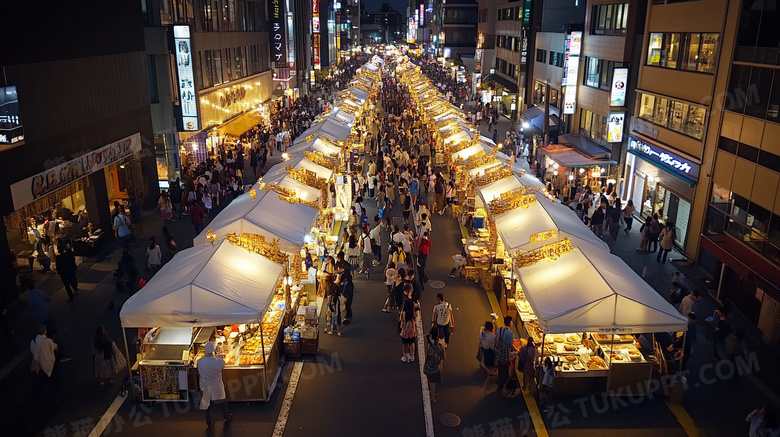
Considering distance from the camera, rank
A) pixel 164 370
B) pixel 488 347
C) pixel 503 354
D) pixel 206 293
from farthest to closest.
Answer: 1. pixel 488 347
2. pixel 503 354
3. pixel 164 370
4. pixel 206 293

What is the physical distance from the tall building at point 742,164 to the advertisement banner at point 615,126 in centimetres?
561

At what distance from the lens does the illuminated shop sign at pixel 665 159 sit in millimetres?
18875

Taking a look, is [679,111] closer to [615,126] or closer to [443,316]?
[615,126]

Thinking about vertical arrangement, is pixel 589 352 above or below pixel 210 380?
below

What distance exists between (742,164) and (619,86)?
973 centimetres

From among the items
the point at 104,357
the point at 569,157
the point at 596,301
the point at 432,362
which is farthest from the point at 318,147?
the point at 596,301

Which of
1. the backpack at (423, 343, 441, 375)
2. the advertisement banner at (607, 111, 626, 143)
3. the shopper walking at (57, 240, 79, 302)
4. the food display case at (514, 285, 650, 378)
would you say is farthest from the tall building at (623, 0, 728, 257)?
the shopper walking at (57, 240, 79, 302)

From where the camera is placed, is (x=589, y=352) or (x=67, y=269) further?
(x=67, y=269)

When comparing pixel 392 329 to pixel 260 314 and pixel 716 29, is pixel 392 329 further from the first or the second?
pixel 716 29

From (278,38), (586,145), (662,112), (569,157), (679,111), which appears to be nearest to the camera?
(679,111)

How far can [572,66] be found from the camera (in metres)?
30.7

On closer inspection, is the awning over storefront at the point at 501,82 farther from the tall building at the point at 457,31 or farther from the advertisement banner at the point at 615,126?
the advertisement banner at the point at 615,126

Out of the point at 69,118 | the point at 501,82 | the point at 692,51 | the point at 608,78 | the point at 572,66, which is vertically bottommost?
the point at 501,82

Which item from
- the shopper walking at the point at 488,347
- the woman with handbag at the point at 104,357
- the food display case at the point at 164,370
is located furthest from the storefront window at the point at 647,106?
the woman with handbag at the point at 104,357
